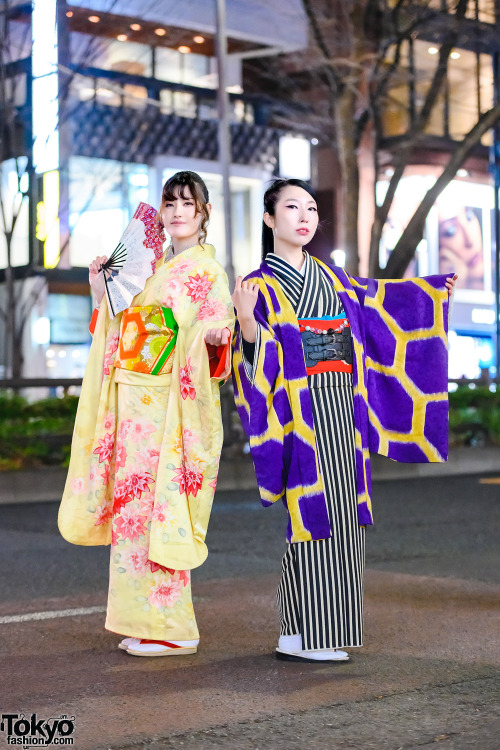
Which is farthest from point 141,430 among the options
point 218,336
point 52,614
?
point 52,614

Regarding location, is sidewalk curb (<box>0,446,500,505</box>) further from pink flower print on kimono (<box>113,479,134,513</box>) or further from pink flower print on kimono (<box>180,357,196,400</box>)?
pink flower print on kimono (<box>180,357,196,400</box>)

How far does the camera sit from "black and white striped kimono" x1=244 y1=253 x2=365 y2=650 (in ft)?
13.6

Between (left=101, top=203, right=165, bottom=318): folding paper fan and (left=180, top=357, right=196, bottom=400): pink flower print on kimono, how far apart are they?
14.8 inches

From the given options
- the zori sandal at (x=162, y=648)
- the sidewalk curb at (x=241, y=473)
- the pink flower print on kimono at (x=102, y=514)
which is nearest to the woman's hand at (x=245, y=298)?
the pink flower print on kimono at (x=102, y=514)

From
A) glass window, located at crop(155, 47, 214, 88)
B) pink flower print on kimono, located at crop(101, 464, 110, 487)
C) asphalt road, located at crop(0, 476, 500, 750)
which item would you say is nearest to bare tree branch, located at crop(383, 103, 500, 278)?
asphalt road, located at crop(0, 476, 500, 750)

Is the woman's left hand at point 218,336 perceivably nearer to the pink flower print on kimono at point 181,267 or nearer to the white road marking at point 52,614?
the pink flower print on kimono at point 181,267

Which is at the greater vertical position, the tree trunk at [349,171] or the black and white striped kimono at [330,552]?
the tree trunk at [349,171]

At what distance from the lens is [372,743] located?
3061 mm

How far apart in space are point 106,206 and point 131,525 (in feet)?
68.0

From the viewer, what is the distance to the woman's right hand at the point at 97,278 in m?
4.58

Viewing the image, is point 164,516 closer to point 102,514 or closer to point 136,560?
point 136,560

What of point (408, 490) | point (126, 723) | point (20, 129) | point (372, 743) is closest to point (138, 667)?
point (126, 723)

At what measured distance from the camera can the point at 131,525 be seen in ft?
14.3

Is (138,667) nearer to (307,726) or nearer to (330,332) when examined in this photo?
(307,726)
